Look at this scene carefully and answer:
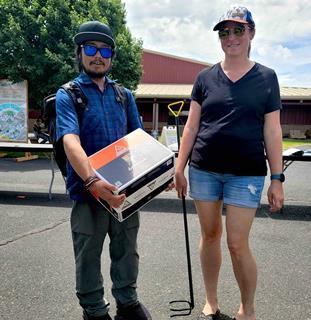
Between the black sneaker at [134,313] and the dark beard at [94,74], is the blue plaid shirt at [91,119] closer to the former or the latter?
the dark beard at [94,74]

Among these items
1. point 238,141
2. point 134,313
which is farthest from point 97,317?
point 238,141

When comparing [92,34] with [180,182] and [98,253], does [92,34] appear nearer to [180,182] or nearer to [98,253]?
[180,182]

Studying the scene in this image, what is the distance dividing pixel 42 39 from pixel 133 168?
37.4 ft

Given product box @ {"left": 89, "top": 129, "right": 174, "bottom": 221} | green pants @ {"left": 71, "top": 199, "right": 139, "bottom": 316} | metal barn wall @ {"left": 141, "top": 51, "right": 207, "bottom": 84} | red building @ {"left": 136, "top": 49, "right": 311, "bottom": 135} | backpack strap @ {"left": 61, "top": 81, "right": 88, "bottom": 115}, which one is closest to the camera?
product box @ {"left": 89, "top": 129, "right": 174, "bottom": 221}

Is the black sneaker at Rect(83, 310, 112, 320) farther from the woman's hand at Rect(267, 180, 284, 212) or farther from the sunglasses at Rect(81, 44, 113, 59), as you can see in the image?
the sunglasses at Rect(81, 44, 113, 59)

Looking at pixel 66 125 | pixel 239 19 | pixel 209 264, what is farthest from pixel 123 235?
pixel 239 19

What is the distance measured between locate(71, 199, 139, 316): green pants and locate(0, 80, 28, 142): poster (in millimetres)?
9684

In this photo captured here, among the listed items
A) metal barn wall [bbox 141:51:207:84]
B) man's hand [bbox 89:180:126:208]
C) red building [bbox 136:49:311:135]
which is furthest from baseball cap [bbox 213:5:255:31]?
metal barn wall [bbox 141:51:207:84]

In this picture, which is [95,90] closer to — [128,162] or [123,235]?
[128,162]

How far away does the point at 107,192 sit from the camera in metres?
1.95

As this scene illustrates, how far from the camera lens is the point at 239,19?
86.7 inches

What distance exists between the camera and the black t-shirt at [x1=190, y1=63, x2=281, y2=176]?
2.20m

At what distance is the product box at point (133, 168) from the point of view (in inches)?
81.1

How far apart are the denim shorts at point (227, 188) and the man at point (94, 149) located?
0.53m
